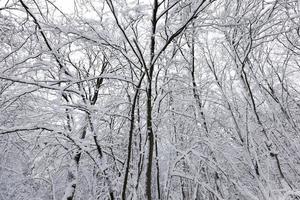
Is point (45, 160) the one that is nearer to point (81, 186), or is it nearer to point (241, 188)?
point (241, 188)

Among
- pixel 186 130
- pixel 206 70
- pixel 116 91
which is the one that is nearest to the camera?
pixel 116 91

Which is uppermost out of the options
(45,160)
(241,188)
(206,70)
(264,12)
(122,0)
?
(206,70)

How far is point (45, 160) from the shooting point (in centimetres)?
384

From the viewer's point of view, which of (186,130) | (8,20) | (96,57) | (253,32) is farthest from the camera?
(96,57)

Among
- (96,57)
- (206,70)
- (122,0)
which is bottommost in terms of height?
(122,0)

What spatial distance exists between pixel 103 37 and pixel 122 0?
0.36 metres

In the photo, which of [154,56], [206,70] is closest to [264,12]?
[154,56]

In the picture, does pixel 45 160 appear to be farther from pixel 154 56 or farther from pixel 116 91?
pixel 154 56

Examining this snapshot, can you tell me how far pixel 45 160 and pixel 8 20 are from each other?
228 centimetres

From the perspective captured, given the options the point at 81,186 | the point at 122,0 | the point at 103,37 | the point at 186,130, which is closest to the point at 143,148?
the point at 103,37

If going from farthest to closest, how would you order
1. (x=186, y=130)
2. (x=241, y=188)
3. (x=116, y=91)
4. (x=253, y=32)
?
(x=186, y=130) < (x=116, y=91) < (x=253, y=32) < (x=241, y=188)

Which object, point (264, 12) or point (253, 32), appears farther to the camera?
point (253, 32)

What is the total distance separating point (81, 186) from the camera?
733cm

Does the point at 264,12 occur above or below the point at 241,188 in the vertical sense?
above
